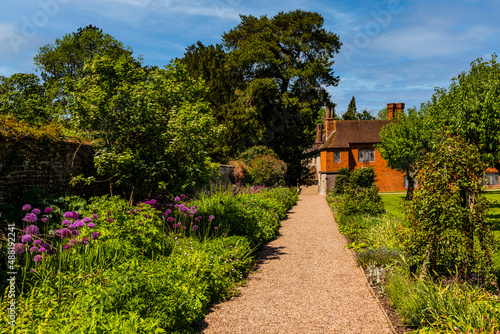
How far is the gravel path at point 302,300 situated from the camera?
507cm

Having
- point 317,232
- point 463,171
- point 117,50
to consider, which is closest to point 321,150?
point 117,50

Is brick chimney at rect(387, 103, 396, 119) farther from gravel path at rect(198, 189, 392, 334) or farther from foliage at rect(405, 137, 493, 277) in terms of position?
foliage at rect(405, 137, 493, 277)

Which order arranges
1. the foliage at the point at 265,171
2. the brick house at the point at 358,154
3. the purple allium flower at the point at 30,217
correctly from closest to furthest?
1. the purple allium flower at the point at 30,217
2. the foliage at the point at 265,171
3. the brick house at the point at 358,154

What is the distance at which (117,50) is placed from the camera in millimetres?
34531

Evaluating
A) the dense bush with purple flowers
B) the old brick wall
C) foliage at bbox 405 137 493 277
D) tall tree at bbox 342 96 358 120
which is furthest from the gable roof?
foliage at bbox 405 137 493 277

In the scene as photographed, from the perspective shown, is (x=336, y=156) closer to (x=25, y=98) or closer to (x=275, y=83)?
(x=275, y=83)

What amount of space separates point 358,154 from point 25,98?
3352 centimetres

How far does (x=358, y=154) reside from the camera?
127 ft

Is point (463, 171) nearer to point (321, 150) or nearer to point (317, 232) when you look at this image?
point (317, 232)

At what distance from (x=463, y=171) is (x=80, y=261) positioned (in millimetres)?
6090

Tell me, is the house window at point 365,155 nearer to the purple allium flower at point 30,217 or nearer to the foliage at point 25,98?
the foliage at point 25,98

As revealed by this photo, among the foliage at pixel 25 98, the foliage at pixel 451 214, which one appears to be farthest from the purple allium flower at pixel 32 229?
the foliage at pixel 25 98

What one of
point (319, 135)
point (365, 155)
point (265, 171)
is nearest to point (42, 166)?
point (265, 171)

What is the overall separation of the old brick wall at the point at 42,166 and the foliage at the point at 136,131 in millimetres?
708
